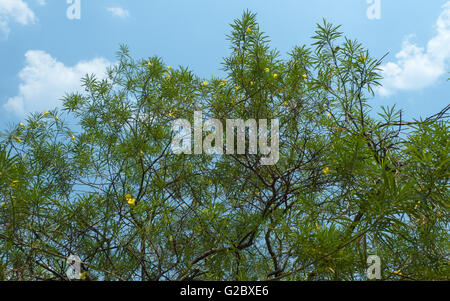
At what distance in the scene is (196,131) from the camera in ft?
5.99

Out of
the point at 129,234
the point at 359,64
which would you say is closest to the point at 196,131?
the point at 129,234

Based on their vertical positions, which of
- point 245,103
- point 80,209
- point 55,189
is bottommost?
point 80,209

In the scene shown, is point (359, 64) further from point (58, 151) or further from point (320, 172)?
point (58, 151)

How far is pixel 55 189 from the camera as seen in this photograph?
2.08 m

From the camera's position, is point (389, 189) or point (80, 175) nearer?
point (389, 189)

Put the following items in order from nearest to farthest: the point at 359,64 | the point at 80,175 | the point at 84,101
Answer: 1. the point at 359,64
2. the point at 80,175
3. the point at 84,101

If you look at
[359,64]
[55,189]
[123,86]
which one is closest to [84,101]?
[123,86]
